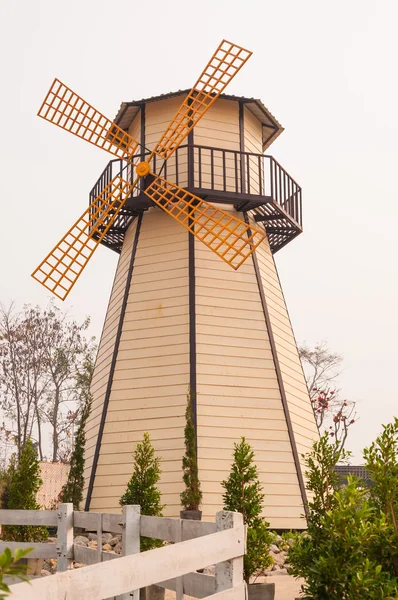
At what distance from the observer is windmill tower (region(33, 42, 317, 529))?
14.0 m

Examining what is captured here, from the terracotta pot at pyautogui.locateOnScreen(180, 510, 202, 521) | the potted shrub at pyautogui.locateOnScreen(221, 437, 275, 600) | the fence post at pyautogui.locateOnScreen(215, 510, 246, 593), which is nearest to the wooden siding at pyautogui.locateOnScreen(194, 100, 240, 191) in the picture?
the terracotta pot at pyautogui.locateOnScreen(180, 510, 202, 521)

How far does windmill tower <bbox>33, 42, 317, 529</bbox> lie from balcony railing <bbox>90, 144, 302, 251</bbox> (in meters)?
0.03

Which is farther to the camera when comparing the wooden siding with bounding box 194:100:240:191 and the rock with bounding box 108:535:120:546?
the wooden siding with bounding box 194:100:240:191

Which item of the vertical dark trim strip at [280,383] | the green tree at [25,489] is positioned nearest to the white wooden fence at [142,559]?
the green tree at [25,489]

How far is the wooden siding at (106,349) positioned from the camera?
49.2 ft

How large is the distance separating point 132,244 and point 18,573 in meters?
14.0

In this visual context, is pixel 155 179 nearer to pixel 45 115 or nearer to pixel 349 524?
pixel 45 115

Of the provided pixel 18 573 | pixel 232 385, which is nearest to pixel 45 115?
pixel 232 385

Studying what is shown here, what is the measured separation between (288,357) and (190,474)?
11.9 feet

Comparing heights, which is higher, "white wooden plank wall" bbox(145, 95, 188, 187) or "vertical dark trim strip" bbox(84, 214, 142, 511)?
"white wooden plank wall" bbox(145, 95, 188, 187)

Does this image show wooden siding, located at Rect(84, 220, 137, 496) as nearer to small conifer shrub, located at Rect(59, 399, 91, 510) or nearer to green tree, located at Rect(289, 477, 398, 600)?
small conifer shrub, located at Rect(59, 399, 91, 510)

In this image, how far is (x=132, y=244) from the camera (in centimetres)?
1605

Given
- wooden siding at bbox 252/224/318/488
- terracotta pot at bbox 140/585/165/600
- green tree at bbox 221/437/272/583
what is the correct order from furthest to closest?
1. wooden siding at bbox 252/224/318/488
2. green tree at bbox 221/437/272/583
3. terracotta pot at bbox 140/585/165/600

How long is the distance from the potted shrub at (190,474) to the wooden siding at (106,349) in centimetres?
217
